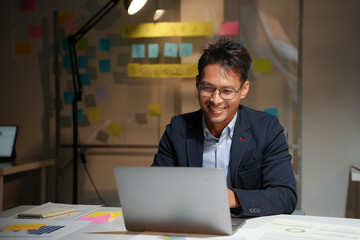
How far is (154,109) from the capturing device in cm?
307

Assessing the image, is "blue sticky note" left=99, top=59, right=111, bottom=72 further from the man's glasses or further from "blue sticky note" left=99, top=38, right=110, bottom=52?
the man's glasses

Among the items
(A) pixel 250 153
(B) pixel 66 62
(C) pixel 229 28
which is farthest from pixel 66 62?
(A) pixel 250 153

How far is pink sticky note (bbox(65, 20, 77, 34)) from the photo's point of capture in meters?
3.20

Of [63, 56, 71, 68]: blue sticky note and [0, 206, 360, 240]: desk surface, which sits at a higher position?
[63, 56, 71, 68]: blue sticky note

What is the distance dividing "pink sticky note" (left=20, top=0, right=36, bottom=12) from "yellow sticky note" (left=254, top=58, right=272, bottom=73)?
1.80 meters

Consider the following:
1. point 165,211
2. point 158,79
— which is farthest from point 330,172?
point 165,211

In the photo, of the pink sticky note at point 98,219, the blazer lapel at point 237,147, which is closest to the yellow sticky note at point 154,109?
the blazer lapel at point 237,147

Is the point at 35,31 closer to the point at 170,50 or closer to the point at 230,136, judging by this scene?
the point at 170,50

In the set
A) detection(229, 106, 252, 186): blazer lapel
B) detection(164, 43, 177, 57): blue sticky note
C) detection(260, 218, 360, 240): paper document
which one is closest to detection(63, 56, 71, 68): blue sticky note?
detection(164, 43, 177, 57): blue sticky note

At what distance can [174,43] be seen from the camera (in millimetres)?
3035

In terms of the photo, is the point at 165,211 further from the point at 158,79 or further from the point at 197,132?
the point at 158,79

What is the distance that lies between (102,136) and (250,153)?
171 centimetres

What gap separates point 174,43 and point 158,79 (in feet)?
0.93

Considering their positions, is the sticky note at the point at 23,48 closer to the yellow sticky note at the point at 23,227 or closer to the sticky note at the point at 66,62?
the sticky note at the point at 66,62
